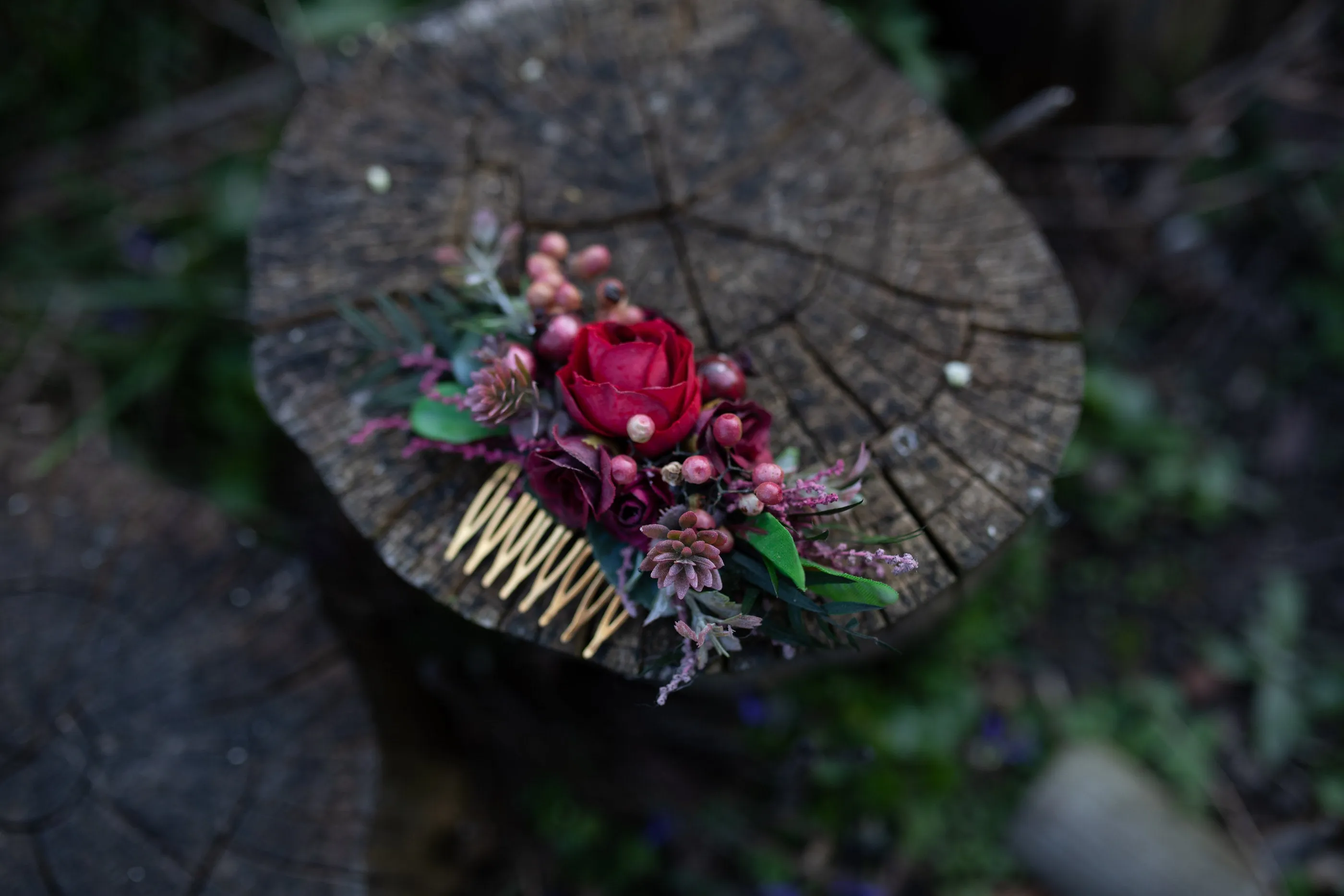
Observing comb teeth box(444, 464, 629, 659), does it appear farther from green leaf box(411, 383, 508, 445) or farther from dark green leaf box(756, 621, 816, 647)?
dark green leaf box(756, 621, 816, 647)

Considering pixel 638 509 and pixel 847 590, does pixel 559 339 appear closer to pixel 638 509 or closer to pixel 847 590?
pixel 638 509

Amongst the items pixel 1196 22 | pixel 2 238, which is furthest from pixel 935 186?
pixel 2 238

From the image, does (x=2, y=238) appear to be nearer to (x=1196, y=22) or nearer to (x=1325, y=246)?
(x=1196, y=22)

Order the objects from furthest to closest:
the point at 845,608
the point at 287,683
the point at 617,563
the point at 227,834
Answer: the point at 287,683, the point at 227,834, the point at 617,563, the point at 845,608

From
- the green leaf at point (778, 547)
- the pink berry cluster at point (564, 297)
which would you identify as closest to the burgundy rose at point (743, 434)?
the green leaf at point (778, 547)

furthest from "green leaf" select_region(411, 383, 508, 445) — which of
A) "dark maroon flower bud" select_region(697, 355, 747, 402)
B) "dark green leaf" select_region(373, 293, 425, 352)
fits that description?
"dark maroon flower bud" select_region(697, 355, 747, 402)

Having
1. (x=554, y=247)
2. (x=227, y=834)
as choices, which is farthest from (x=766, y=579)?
(x=227, y=834)
